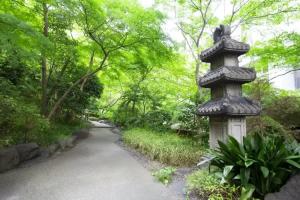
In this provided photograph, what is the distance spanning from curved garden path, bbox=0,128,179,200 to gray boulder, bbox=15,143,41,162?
332 mm

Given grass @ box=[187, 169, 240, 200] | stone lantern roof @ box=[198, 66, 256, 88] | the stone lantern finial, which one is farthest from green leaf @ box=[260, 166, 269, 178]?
the stone lantern finial

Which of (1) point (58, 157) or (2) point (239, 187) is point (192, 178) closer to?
(2) point (239, 187)

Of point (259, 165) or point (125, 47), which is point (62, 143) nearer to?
point (125, 47)

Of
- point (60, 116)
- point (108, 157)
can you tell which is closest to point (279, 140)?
point (108, 157)

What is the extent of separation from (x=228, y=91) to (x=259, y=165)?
6.36 ft

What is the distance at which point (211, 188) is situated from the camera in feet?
13.0

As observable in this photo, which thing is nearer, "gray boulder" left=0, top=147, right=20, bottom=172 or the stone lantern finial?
the stone lantern finial

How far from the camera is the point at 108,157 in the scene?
7.67 metres

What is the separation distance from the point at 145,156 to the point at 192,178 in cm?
319

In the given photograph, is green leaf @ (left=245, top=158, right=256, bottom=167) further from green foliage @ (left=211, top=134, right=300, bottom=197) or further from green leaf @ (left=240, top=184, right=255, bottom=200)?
green leaf @ (left=240, top=184, right=255, bottom=200)

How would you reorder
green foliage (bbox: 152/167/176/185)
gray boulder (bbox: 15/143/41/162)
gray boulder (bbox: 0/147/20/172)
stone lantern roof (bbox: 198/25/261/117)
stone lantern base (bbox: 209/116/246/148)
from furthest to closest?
gray boulder (bbox: 15/143/41/162), gray boulder (bbox: 0/147/20/172), green foliage (bbox: 152/167/176/185), stone lantern base (bbox: 209/116/246/148), stone lantern roof (bbox: 198/25/261/117)

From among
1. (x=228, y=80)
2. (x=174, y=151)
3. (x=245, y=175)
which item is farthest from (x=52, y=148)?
(x=245, y=175)

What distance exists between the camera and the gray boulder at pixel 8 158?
5.55 metres

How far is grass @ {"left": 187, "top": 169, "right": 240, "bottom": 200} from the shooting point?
3783mm
